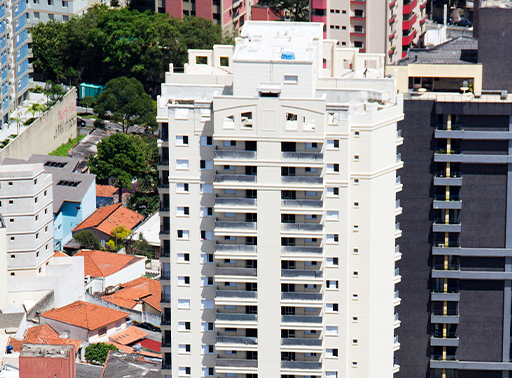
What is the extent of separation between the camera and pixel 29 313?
174 meters

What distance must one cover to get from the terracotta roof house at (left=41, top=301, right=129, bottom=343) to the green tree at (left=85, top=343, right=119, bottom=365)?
412cm

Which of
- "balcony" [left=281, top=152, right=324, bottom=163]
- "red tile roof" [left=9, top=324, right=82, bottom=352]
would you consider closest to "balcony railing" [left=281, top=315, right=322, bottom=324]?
"balcony" [left=281, top=152, right=324, bottom=163]

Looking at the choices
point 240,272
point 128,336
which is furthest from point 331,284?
point 128,336

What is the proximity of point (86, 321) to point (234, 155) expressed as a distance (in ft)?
227

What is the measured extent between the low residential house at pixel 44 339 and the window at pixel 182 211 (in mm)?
54881

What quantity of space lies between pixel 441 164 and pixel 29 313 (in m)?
71.2

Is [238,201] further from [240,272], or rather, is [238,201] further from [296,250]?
[296,250]

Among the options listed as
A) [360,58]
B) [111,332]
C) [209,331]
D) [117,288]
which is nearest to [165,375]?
[209,331]

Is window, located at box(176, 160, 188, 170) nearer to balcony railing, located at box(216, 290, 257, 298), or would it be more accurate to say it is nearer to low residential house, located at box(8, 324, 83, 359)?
balcony railing, located at box(216, 290, 257, 298)

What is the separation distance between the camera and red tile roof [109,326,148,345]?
174m

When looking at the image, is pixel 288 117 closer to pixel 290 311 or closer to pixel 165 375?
pixel 290 311

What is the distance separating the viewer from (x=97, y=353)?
550 ft

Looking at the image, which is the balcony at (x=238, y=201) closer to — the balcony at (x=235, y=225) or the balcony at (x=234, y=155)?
the balcony at (x=235, y=225)

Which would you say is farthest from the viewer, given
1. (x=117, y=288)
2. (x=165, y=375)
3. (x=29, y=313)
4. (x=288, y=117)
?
(x=117, y=288)
